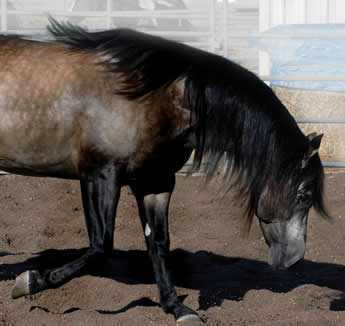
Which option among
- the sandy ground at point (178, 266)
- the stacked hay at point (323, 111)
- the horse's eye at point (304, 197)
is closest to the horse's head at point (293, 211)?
the horse's eye at point (304, 197)

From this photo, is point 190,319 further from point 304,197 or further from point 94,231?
point 304,197

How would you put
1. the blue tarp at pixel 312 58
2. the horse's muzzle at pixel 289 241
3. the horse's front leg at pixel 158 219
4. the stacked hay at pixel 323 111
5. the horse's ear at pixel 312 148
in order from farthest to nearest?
the blue tarp at pixel 312 58, the stacked hay at pixel 323 111, the horse's front leg at pixel 158 219, the horse's muzzle at pixel 289 241, the horse's ear at pixel 312 148

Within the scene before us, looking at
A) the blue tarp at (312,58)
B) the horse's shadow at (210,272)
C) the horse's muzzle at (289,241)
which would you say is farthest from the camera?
the blue tarp at (312,58)

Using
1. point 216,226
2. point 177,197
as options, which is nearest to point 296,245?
point 216,226

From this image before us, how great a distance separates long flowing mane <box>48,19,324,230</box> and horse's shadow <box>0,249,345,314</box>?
798 millimetres

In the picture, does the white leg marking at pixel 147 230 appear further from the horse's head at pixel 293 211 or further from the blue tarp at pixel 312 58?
the blue tarp at pixel 312 58

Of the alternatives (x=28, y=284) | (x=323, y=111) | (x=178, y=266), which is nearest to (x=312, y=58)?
(x=323, y=111)

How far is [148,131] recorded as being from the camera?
3988mm

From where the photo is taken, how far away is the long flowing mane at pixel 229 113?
3.96 meters

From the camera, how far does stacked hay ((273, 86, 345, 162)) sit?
7984 mm

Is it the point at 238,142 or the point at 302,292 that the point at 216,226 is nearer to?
the point at 302,292

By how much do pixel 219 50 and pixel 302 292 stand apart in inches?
177

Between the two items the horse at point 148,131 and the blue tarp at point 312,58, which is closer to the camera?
the horse at point 148,131

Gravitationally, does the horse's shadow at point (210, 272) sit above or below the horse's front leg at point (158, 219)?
below
